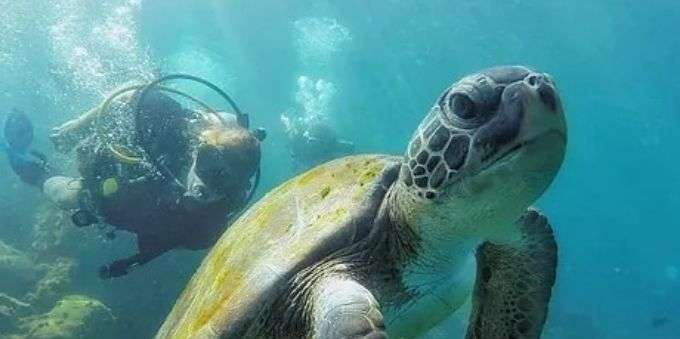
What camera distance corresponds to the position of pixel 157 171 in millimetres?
6109

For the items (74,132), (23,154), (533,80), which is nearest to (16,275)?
(23,154)

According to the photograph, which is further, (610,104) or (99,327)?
(610,104)

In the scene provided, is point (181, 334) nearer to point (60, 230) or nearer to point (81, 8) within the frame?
point (60, 230)

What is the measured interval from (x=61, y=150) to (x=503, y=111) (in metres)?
6.61

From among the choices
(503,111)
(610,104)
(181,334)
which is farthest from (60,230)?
(610,104)

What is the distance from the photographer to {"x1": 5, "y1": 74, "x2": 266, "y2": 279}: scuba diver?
544 centimetres

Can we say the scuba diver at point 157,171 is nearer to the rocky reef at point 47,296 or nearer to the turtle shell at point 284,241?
the rocky reef at point 47,296

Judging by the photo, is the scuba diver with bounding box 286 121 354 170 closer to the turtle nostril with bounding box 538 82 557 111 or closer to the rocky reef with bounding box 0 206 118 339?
the rocky reef with bounding box 0 206 118 339

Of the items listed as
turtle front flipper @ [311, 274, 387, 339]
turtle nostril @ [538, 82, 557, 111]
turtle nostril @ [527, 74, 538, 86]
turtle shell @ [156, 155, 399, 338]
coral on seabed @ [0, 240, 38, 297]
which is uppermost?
turtle nostril @ [527, 74, 538, 86]

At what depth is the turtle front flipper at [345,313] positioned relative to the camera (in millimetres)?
1892

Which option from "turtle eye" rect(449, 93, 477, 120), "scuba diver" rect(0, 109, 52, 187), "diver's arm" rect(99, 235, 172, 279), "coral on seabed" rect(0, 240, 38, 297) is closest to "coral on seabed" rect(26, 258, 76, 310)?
"coral on seabed" rect(0, 240, 38, 297)

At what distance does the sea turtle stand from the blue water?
7.86 meters

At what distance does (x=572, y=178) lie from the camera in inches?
2721

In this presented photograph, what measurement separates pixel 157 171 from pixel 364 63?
34.2 meters
